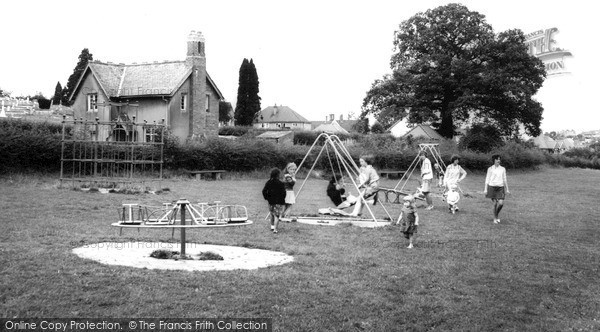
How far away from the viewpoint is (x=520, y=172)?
55.4 metres

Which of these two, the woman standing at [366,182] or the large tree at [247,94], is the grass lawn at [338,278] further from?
the large tree at [247,94]

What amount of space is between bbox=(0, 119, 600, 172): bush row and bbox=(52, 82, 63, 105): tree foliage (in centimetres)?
4457

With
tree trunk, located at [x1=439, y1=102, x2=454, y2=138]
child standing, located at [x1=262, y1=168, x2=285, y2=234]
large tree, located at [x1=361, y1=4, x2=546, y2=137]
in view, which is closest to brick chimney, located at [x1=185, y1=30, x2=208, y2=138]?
large tree, located at [x1=361, y1=4, x2=546, y2=137]

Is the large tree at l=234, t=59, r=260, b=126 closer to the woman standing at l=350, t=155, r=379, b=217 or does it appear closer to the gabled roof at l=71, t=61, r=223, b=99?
the gabled roof at l=71, t=61, r=223, b=99

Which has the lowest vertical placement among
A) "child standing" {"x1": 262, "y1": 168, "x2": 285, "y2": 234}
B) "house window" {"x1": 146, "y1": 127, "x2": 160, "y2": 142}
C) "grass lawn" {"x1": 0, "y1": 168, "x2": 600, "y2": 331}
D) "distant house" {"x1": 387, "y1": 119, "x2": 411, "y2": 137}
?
"grass lawn" {"x1": 0, "y1": 168, "x2": 600, "y2": 331}

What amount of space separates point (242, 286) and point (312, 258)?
320 centimetres

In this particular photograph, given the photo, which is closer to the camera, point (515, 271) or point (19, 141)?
point (515, 271)

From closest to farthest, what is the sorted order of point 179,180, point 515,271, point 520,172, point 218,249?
point 515,271 → point 218,249 → point 179,180 → point 520,172

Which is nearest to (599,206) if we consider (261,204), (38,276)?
(261,204)

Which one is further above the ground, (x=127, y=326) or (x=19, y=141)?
(x=19, y=141)

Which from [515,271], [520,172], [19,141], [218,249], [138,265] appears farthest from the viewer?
[520,172]

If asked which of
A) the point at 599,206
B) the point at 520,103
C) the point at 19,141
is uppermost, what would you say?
the point at 520,103

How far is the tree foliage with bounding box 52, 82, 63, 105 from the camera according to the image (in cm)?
8894

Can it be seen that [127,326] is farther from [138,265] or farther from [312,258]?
[312,258]
